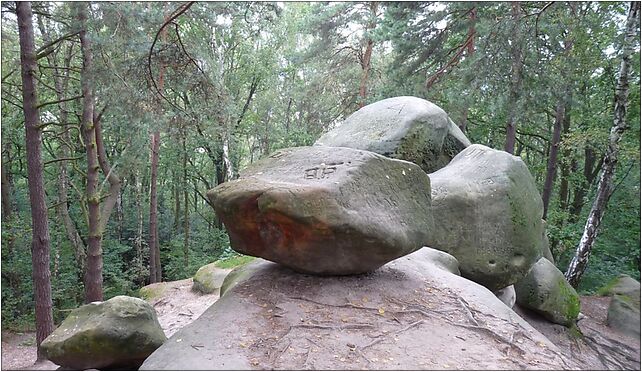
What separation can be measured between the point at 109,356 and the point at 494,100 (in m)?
7.47

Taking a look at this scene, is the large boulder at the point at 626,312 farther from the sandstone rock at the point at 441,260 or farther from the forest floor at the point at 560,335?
the sandstone rock at the point at 441,260

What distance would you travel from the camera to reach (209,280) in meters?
8.92

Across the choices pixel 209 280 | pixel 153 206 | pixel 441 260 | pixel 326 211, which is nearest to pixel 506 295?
pixel 441 260

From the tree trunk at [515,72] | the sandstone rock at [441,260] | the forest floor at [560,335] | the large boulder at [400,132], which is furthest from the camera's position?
the tree trunk at [515,72]

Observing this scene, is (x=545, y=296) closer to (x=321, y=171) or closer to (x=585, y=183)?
(x=321, y=171)

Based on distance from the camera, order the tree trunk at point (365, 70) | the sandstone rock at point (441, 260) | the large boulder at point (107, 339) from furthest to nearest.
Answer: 1. the tree trunk at point (365, 70)
2. the sandstone rock at point (441, 260)
3. the large boulder at point (107, 339)

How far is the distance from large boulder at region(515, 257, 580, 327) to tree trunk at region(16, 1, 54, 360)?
709 cm

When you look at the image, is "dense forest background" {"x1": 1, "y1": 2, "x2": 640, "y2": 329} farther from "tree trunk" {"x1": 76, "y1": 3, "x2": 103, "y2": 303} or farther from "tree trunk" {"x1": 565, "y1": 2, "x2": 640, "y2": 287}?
"tree trunk" {"x1": 565, "y1": 2, "x2": 640, "y2": 287}

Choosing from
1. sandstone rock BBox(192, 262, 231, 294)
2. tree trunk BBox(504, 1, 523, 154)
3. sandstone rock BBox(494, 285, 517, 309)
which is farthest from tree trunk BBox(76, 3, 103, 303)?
tree trunk BBox(504, 1, 523, 154)

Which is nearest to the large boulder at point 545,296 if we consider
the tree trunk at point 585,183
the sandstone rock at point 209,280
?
the sandstone rock at point 209,280

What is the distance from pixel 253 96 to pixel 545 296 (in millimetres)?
14997

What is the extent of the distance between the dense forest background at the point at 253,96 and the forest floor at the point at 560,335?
1722mm

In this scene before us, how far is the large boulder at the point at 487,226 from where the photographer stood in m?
5.60

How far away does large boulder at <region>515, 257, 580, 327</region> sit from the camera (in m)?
7.03
